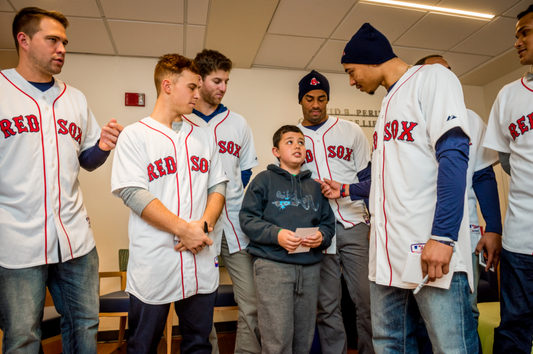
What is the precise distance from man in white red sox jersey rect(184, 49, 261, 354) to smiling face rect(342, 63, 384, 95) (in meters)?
0.86

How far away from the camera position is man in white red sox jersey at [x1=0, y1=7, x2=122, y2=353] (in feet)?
4.29

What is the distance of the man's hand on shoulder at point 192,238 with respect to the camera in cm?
148

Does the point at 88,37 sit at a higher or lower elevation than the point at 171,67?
higher

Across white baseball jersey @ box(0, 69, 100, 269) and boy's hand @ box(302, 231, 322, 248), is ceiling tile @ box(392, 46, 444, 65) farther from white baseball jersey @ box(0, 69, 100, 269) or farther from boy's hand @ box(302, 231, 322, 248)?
white baseball jersey @ box(0, 69, 100, 269)

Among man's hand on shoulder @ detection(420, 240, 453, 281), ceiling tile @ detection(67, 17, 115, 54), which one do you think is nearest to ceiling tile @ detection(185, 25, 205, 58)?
ceiling tile @ detection(67, 17, 115, 54)

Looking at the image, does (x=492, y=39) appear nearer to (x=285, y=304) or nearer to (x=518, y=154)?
(x=518, y=154)

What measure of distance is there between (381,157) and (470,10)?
8.66 ft

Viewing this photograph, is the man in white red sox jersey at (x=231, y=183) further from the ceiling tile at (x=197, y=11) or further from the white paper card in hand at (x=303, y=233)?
the ceiling tile at (x=197, y=11)

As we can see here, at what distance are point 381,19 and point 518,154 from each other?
2.18 m

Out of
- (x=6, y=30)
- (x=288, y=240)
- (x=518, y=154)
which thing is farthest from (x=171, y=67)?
(x=6, y=30)

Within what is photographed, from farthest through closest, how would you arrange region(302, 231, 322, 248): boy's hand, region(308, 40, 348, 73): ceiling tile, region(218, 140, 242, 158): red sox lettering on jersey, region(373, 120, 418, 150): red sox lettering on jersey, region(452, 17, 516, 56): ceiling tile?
1. region(308, 40, 348, 73): ceiling tile
2. region(452, 17, 516, 56): ceiling tile
3. region(218, 140, 242, 158): red sox lettering on jersey
4. region(302, 231, 322, 248): boy's hand
5. region(373, 120, 418, 150): red sox lettering on jersey

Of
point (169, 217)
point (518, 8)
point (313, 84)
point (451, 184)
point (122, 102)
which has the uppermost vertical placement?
point (518, 8)

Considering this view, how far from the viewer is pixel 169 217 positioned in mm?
1477

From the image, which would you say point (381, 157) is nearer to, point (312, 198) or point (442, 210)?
point (442, 210)
